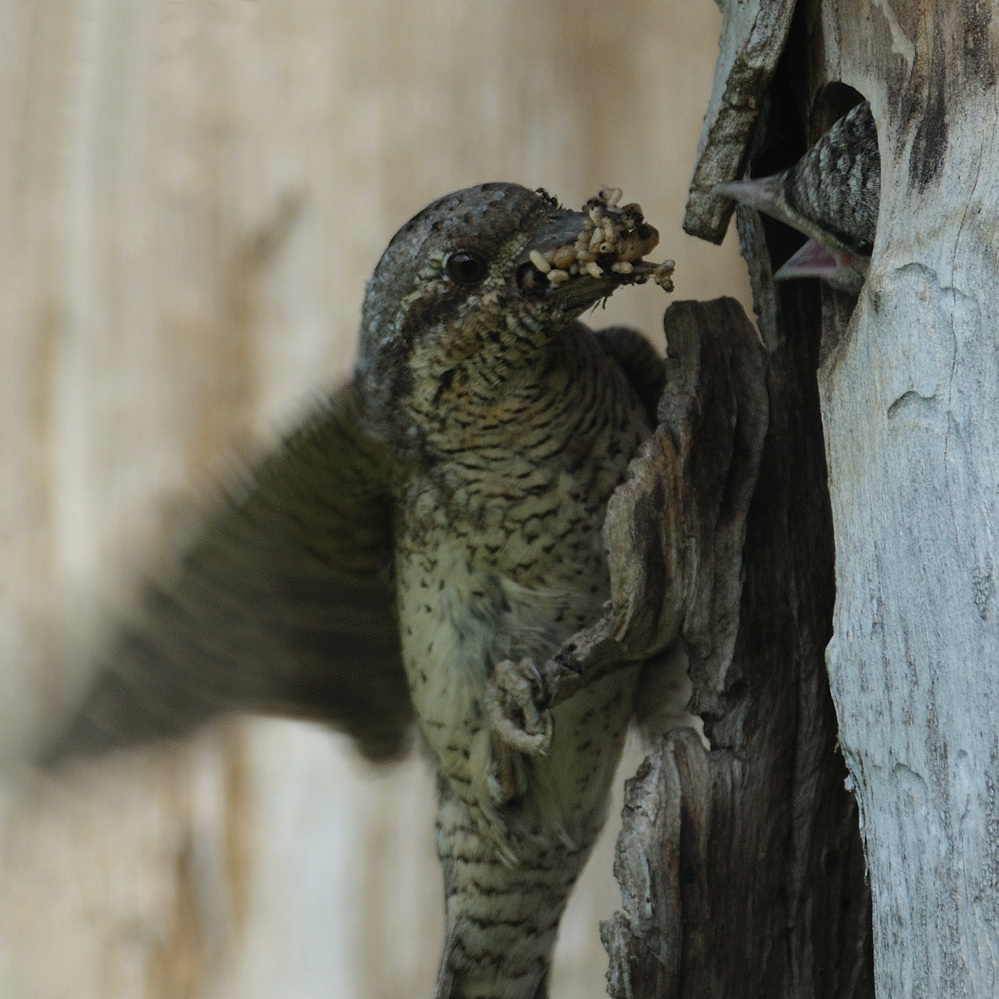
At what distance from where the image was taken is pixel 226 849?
1.93m

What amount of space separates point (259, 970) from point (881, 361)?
1.43 m

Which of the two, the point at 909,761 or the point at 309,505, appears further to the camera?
the point at 309,505

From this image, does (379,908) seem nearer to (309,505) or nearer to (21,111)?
(309,505)

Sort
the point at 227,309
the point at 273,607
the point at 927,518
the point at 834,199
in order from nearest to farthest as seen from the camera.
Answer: the point at 927,518
the point at 834,199
the point at 273,607
the point at 227,309

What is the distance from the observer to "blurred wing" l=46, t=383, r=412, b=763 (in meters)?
1.33

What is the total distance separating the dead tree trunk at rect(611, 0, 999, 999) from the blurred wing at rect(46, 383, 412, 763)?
0.44 meters

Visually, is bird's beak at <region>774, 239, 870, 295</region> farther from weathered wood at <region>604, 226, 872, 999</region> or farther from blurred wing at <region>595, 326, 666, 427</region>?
blurred wing at <region>595, 326, 666, 427</region>

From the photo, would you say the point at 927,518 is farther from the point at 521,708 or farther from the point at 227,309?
the point at 227,309

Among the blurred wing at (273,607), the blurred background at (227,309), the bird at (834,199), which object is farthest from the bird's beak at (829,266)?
the blurred background at (227,309)

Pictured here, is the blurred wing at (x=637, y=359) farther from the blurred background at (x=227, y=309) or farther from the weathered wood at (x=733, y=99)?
the blurred background at (x=227, y=309)

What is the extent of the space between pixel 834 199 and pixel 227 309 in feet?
3.70

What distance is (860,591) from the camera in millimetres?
938

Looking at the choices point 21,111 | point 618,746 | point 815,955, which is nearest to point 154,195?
point 21,111

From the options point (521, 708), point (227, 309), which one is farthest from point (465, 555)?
point (227, 309)
